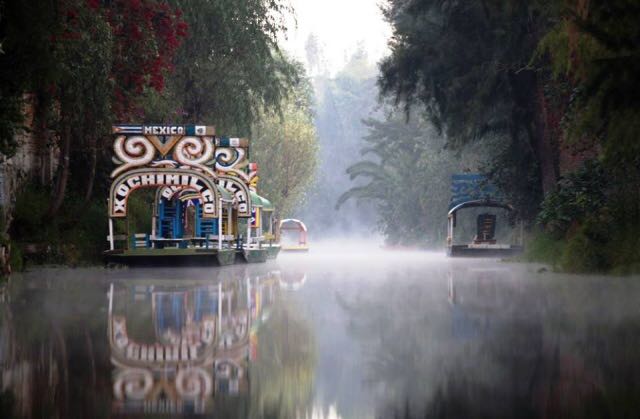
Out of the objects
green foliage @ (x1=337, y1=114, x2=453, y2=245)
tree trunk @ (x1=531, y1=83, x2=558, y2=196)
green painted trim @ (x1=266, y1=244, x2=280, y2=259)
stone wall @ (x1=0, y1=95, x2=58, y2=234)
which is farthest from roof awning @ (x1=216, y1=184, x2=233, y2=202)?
green foliage @ (x1=337, y1=114, x2=453, y2=245)

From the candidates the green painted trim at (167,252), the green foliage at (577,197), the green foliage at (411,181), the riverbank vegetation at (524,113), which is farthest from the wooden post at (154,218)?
the green foliage at (411,181)

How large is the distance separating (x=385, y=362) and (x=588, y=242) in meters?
18.1

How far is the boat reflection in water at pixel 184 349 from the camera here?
22.4ft

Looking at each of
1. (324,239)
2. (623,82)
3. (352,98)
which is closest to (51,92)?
(623,82)

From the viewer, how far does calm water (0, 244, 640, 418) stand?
263 inches

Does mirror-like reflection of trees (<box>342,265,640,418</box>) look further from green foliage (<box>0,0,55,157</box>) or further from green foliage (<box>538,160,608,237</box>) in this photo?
green foliage (<box>538,160,608,237</box>)

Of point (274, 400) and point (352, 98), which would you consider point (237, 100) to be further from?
point (352, 98)

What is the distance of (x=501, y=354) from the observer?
914 cm

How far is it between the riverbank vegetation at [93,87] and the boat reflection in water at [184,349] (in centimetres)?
550

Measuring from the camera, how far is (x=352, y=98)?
7200 inches

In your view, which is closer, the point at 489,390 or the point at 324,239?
the point at 489,390

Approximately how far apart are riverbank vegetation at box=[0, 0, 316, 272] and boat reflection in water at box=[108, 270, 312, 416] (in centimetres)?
550

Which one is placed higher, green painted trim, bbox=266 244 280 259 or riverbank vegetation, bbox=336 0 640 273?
riverbank vegetation, bbox=336 0 640 273

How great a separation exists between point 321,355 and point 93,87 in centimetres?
2074
